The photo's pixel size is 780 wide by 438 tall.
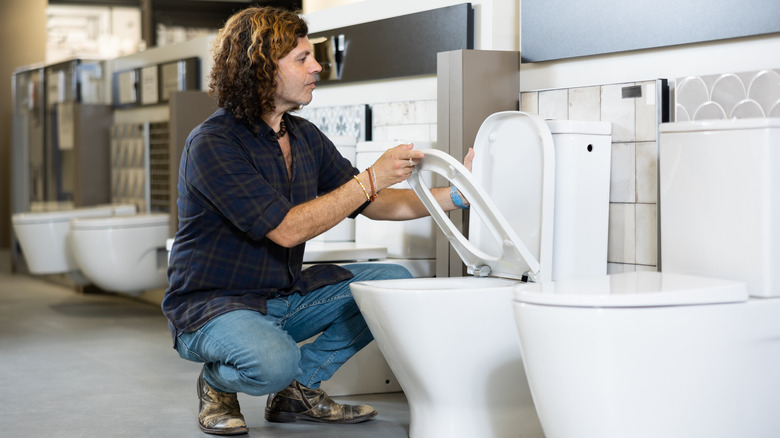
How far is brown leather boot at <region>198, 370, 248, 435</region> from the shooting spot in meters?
2.39

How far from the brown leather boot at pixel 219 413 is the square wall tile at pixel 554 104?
3.69 feet

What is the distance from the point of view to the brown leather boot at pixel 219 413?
7.83 feet

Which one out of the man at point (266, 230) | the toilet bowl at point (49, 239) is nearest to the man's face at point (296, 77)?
the man at point (266, 230)

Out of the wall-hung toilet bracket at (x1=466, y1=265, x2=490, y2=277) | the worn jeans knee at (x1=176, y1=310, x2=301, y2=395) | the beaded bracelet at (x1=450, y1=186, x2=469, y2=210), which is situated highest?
the beaded bracelet at (x1=450, y1=186, x2=469, y2=210)

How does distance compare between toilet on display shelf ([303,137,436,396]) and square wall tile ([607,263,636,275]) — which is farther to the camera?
toilet on display shelf ([303,137,436,396])

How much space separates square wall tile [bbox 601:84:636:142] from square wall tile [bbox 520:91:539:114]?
25cm

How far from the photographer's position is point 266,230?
2.17m

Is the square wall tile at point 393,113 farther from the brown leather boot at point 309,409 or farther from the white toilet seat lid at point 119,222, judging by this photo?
the white toilet seat lid at point 119,222

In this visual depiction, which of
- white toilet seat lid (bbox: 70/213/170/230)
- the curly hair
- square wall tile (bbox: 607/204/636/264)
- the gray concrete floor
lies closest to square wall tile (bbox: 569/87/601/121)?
square wall tile (bbox: 607/204/636/264)

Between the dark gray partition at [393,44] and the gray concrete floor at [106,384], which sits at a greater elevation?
the dark gray partition at [393,44]

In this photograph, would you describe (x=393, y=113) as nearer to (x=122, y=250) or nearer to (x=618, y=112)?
(x=618, y=112)

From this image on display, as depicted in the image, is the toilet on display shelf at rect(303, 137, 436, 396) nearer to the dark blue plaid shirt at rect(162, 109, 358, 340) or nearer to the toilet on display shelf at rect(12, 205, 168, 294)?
the dark blue plaid shirt at rect(162, 109, 358, 340)

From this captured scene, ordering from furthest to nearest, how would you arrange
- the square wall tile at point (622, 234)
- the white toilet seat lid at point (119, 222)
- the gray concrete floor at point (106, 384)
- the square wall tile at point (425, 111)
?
the white toilet seat lid at point (119, 222) → the square wall tile at point (425, 111) → the gray concrete floor at point (106, 384) → the square wall tile at point (622, 234)

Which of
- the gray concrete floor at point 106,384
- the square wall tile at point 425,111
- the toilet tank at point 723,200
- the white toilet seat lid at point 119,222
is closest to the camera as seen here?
the toilet tank at point 723,200
